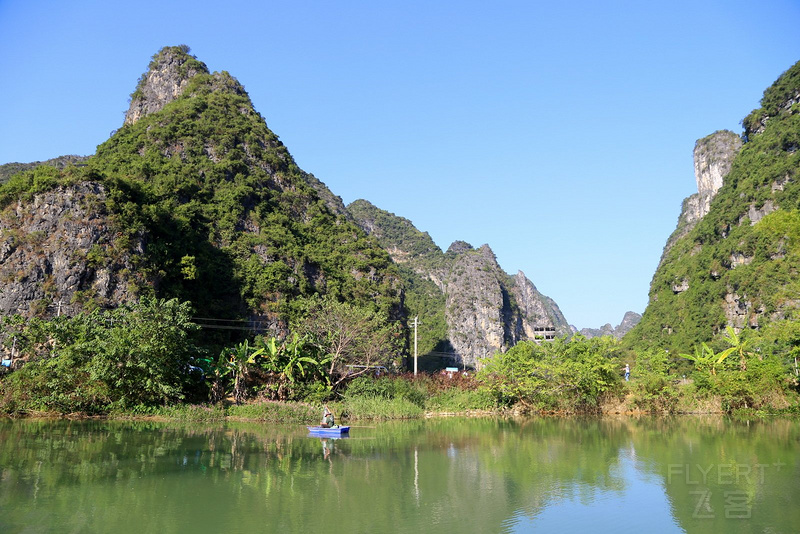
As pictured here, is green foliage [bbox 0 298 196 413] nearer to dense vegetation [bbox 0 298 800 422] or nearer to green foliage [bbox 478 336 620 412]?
dense vegetation [bbox 0 298 800 422]

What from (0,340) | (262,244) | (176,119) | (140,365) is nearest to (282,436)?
(140,365)

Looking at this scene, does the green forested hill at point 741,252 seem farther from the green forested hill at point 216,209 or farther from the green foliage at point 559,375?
the green forested hill at point 216,209

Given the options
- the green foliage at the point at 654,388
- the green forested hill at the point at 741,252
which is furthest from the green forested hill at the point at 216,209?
the green forested hill at the point at 741,252

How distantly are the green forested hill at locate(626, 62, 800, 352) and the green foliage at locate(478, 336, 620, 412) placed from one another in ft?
103

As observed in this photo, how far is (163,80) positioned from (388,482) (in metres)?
62.9

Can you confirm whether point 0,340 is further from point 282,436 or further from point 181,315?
point 282,436

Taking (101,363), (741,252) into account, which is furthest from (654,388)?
(741,252)

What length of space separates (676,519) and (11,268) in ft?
94.0

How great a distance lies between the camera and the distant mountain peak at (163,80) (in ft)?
207

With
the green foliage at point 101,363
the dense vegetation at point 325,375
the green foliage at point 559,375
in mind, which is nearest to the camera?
the green foliage at point 101,363

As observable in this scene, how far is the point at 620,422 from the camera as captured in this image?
23000 millimetres

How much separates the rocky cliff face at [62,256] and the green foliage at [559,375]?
18291 mm

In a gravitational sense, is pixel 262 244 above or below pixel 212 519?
above

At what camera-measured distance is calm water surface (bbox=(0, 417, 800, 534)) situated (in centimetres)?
869
